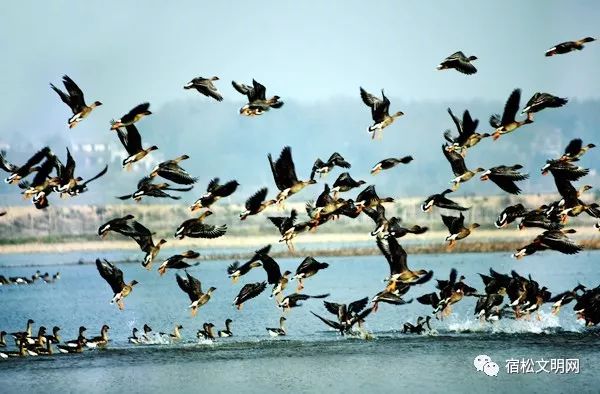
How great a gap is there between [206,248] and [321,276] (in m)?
36.3

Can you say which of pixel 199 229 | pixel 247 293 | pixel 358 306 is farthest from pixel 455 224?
pixel 199 229

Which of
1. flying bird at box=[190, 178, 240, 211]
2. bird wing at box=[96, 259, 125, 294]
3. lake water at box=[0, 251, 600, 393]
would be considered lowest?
lake water at box=[0, 251, 600, 393]

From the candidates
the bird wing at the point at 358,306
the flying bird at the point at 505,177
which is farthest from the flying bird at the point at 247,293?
the flying bird at the point at 505,177

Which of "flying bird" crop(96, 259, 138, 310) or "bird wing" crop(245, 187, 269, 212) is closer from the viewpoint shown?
"bird wing" crop(245, 187, 269, 212)

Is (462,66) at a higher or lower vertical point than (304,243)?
higher

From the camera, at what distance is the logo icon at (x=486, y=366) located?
82.8ft

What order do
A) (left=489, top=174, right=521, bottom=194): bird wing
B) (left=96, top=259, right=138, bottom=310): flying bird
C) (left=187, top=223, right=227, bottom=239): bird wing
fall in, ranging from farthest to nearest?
(left=96, top=259, right=138, bottom=310): flying bird
(left=489, top=174, right=521, bottom=194): bird wing
(left=187, top=223, right=227, bottom=239): bird wing

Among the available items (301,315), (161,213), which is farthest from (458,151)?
(161,213)

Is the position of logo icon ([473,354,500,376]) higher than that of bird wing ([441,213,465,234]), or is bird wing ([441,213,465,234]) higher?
bird wing ([441,213,465,234])

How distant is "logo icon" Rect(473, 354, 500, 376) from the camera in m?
25.2

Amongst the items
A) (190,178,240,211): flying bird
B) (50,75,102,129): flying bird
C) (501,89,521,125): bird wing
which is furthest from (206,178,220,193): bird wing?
(501,89,521,125): bird wing

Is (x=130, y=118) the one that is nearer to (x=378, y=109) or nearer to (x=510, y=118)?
(x=378, y=109)

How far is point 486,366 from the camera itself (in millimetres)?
25484

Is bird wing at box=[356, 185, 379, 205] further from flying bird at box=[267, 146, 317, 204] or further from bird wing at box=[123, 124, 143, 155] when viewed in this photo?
bird wing at box=[123, 124, 143, 155]
